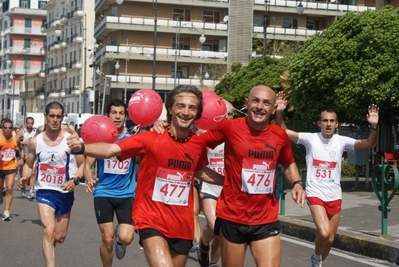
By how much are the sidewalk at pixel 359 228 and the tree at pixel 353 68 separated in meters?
4.36

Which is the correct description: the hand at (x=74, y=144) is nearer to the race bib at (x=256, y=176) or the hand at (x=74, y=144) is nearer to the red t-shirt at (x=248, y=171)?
the red t-shirt at (x=248, y=171)

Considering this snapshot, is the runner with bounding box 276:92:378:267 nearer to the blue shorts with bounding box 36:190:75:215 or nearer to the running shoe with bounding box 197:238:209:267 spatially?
the running shoe with bounding box 197:238:209:267

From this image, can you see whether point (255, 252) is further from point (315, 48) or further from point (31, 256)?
point (315, 48)

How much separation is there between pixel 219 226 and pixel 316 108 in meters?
18.2

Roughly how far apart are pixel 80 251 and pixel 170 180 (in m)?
5.60

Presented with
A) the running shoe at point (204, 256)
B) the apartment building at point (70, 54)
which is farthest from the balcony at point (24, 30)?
the running shoe at point (204, 256)

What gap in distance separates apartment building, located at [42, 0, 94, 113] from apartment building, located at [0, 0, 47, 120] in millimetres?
18333

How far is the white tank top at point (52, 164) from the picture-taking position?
968 cm

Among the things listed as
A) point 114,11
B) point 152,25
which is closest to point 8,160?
point 152,25

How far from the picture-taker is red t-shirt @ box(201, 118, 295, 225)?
23.2 ft

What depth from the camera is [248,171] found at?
708 centimetres

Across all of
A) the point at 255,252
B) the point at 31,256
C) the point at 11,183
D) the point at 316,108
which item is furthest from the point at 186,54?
the point at 255,252

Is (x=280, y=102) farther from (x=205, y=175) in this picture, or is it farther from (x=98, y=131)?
(x=98, y=131)

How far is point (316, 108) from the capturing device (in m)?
25.1
